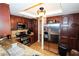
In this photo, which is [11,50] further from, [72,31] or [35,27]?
[72,31]

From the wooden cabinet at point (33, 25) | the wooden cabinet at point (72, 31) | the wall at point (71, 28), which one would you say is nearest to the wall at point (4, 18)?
the wooden cabinet at point (33, 25)

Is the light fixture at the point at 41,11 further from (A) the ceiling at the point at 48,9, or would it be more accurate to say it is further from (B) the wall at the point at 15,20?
(B) the wall at the point at 15,20

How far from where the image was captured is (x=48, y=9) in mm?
1040

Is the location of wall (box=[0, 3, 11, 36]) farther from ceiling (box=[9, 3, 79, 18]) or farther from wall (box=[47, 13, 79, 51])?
wall (box=[47, 13, 79, 51])

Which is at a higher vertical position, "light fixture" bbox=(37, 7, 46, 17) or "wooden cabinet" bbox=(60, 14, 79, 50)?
"light fixture" bbox=(37, 7, 46, 17)

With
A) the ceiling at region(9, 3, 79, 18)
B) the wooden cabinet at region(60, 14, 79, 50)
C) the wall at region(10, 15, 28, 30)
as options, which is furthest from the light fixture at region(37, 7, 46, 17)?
the wooden cabinet at region(60, 14, 79, 50)

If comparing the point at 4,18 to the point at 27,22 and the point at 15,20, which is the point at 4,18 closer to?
the point at 15,20

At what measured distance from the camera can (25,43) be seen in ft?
3.46

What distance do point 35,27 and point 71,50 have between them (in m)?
0.56

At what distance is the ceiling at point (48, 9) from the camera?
98cm

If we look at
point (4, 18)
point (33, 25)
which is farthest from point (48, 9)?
point (4, 18)

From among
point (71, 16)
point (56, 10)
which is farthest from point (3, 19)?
point (71, 16)

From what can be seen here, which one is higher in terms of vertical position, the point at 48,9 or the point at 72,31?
the point at 48,9

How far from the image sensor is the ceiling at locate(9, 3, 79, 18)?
3.21ft
